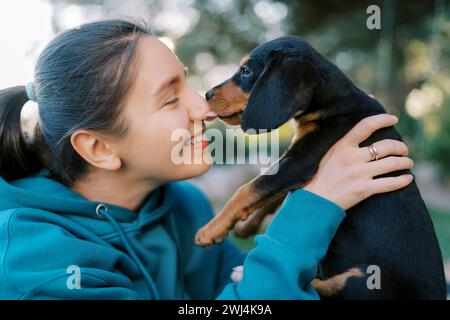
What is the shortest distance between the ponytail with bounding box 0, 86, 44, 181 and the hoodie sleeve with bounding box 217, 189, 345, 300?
909mm

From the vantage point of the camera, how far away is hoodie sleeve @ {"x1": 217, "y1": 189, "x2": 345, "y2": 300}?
143 cm

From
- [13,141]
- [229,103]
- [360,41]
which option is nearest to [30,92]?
[13,141]

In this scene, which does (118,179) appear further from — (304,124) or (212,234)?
(304,124)

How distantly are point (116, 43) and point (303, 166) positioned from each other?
0.85 metres

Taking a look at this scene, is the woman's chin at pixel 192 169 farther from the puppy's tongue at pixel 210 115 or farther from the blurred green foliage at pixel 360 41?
the blurred green foliage at pixel 360 41

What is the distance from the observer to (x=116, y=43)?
1775 mm

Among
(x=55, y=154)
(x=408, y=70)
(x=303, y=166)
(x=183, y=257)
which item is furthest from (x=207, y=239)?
(x=408, y=70)

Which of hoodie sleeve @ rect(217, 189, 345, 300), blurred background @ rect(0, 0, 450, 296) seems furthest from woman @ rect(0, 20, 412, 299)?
blurred background @ rect(0, 0, 450, 296)

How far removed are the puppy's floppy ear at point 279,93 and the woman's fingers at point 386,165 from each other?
0.34 metres

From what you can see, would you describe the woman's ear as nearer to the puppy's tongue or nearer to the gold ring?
the puppy's tongue

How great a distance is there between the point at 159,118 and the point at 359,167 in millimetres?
741

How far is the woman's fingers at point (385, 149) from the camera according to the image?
1781 mm

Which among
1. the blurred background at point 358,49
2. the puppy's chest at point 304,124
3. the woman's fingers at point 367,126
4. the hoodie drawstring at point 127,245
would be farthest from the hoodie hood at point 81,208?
the blurred background at point 358,49
